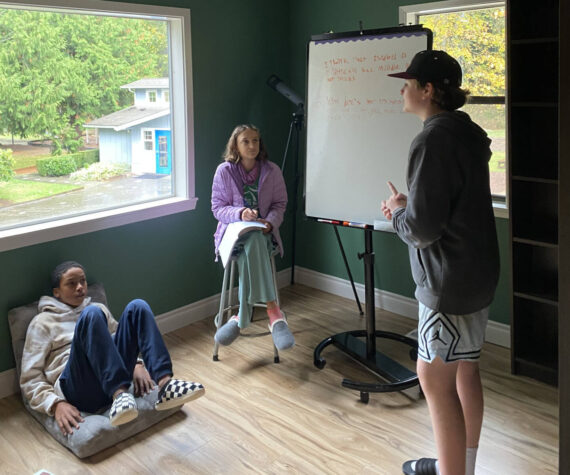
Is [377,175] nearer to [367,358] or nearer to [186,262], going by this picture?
[367,358]

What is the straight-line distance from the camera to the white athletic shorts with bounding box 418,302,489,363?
2.02m

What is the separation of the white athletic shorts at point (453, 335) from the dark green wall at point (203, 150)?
1970 millimetres

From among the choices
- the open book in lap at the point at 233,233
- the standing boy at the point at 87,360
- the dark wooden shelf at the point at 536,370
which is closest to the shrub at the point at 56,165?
the standing boy at the point at 87,360

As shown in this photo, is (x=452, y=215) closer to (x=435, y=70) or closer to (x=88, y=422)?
(x=435, y=70)

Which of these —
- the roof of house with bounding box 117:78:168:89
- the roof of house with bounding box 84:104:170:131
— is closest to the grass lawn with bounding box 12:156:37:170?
the roof of house with bounding box 84:104:170:131

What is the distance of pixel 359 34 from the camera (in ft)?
9.97

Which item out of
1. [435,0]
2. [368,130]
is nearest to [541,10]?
[435,0]

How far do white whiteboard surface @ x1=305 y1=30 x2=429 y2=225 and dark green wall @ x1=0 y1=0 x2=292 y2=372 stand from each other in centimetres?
77

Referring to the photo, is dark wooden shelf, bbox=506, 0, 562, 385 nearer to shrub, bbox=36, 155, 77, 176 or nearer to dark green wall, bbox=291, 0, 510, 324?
dark green wall, bbox=291, 0, 510, 324

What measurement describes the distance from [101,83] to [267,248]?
1240mm

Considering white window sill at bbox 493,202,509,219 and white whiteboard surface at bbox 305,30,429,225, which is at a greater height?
white whiteboard surface at bbox 305,30,429,225

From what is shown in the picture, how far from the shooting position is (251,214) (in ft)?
10.8

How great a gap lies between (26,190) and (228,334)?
126 cm

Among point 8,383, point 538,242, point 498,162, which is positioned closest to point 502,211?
point 498,162
